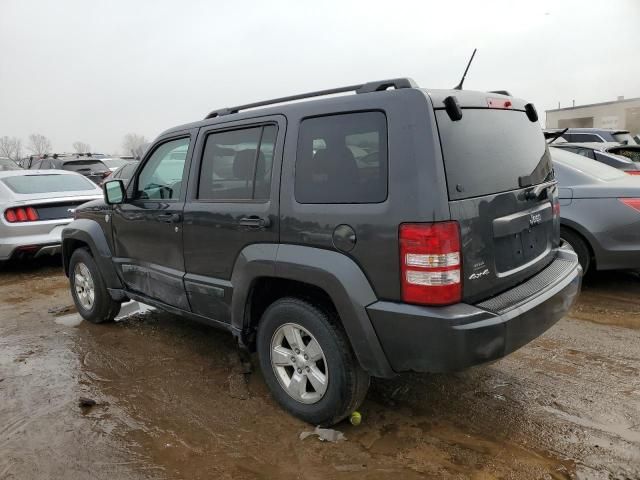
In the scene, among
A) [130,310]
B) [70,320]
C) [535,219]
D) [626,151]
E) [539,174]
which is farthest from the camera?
[626,151]

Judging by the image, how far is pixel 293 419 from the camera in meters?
3.03

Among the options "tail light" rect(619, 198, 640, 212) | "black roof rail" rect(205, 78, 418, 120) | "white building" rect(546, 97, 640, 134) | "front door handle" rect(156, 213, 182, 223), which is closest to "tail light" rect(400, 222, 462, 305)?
"black roof rail" rect(205, 78, 418, 120)

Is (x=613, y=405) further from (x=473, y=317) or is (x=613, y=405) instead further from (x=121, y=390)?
(x=121, y=390)

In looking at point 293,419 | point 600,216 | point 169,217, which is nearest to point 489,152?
point 293,419

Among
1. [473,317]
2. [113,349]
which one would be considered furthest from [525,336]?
[113,349]

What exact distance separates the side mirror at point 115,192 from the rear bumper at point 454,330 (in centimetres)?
264

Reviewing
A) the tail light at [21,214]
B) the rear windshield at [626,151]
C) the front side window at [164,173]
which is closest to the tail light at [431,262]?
the front side window at [164,173]

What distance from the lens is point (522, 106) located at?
3184 mm

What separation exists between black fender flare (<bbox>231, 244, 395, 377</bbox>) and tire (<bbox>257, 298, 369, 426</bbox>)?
12 cm

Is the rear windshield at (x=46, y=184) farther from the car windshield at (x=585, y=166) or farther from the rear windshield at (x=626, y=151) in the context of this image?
the rear windshield at (x=626, y=151)

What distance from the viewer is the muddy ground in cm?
258

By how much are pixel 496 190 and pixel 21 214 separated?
21.6 ft

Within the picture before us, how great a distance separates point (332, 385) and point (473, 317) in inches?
34.8

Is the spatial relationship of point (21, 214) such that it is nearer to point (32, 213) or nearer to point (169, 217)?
point (32, 213)
